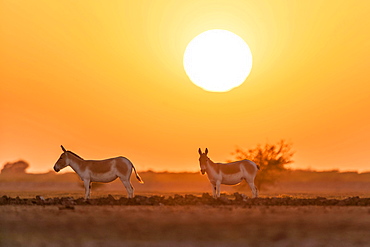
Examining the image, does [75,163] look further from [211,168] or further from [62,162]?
[211,168]

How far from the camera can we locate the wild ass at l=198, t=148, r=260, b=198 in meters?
34.6

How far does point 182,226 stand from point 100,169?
11.8 m

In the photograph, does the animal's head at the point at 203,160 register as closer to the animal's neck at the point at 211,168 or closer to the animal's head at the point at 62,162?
the animal's neck at the point at 211,168

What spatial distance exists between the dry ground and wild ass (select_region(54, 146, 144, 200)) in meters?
5.75

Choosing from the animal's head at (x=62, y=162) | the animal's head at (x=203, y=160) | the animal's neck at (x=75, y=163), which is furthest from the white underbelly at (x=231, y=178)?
the animal's head at (x=62, y=162)

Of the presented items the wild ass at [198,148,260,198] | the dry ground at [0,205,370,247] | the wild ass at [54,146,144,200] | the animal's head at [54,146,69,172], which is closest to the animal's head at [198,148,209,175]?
the wild ass at [198,148,260,198]

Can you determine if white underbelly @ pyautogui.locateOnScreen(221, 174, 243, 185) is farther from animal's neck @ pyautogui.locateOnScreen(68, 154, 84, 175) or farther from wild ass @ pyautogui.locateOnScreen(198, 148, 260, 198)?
animal's neck @ pyautogui.locateOnScreen(68, 154, 84, 175)

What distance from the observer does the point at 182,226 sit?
23188mm

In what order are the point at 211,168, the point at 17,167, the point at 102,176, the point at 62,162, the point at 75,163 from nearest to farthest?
the point at 102,176, the point at 75,163, the point at 211,168, the point at 62,162, the point at 17,167

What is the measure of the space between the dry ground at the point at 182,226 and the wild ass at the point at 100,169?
5749 mm

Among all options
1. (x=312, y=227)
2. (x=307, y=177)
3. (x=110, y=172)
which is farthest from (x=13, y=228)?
(x=307, y=177)

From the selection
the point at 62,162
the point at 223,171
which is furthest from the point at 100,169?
the point at 223,171

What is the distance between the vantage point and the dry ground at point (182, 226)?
822 inches

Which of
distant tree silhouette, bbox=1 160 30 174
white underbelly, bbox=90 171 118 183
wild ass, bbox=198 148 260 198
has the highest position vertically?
distant tree silhouette, bbox=1 160 30 174
